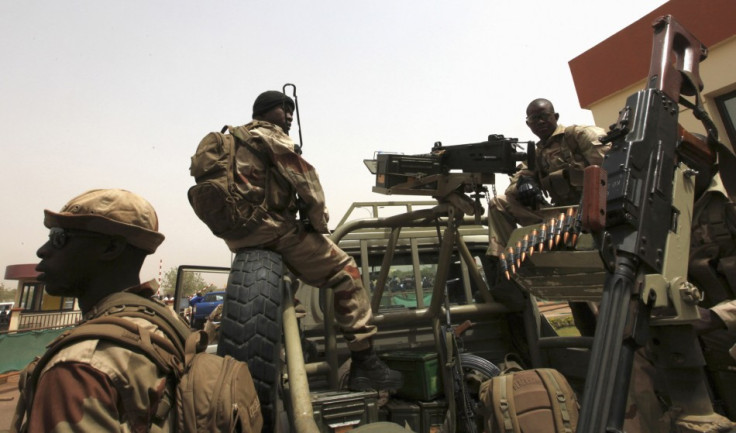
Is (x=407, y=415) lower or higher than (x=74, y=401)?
lower

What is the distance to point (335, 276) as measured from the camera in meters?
2.42

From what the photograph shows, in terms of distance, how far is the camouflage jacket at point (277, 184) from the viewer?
87.9 inches

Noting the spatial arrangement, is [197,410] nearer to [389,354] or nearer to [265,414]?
[265,414]

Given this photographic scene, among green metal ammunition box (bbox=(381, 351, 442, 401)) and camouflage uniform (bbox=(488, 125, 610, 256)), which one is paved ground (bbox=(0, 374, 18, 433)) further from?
camouflage uniform (bbox=(488, 125, 610, 256))

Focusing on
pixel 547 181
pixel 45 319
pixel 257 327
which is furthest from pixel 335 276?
pixel 45 319

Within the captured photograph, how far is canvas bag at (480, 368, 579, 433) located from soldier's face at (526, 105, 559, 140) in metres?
2.38

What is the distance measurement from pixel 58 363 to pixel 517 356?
2915 mm

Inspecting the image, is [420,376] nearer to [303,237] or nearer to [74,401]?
[303,237]

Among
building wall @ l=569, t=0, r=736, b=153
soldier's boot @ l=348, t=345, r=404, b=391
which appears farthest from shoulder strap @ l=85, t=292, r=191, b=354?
building wall @ l=569, t=0, r=736, b=153

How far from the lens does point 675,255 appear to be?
1.62m

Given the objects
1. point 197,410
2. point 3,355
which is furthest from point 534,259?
point 3,355

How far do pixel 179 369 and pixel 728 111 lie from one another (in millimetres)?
8344

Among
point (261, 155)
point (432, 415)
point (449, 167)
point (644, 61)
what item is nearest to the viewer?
point (261, 155)

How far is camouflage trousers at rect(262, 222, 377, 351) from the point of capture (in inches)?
92.0
